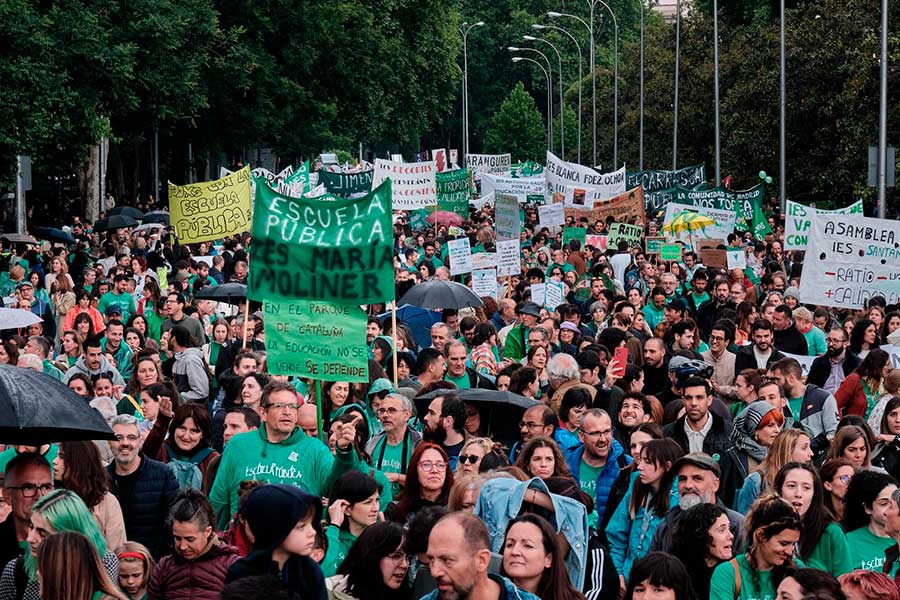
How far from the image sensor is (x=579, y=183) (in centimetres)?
3588

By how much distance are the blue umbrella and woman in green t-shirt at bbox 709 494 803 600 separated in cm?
1004

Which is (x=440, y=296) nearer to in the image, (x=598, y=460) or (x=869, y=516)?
(x=598, y=460)

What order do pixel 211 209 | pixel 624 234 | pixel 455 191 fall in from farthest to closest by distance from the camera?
pixel 455 191, pixel 624 234, pixel 211 209

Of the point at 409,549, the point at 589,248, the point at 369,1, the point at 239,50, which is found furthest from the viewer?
the point at 369,1

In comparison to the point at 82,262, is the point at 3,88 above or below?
above

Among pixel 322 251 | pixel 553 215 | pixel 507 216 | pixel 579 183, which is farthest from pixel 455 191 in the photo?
pixel 322 251

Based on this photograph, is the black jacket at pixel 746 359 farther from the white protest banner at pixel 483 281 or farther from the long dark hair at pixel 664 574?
the long dark hair at pixel 664 574

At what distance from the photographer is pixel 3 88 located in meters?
27.1

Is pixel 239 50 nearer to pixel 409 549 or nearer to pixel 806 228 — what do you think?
pixel 806 228

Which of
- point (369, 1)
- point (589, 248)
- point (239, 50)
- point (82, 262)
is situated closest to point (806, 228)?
point (589, 248)

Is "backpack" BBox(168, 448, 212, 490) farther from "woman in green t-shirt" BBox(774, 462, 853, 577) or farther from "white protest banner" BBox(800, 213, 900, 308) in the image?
"white protest banner" BBox(800, 213, 900, 308)

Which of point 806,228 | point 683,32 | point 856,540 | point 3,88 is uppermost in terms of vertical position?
point 683,32

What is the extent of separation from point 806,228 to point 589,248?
4.45 m

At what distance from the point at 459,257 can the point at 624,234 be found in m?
5.95
